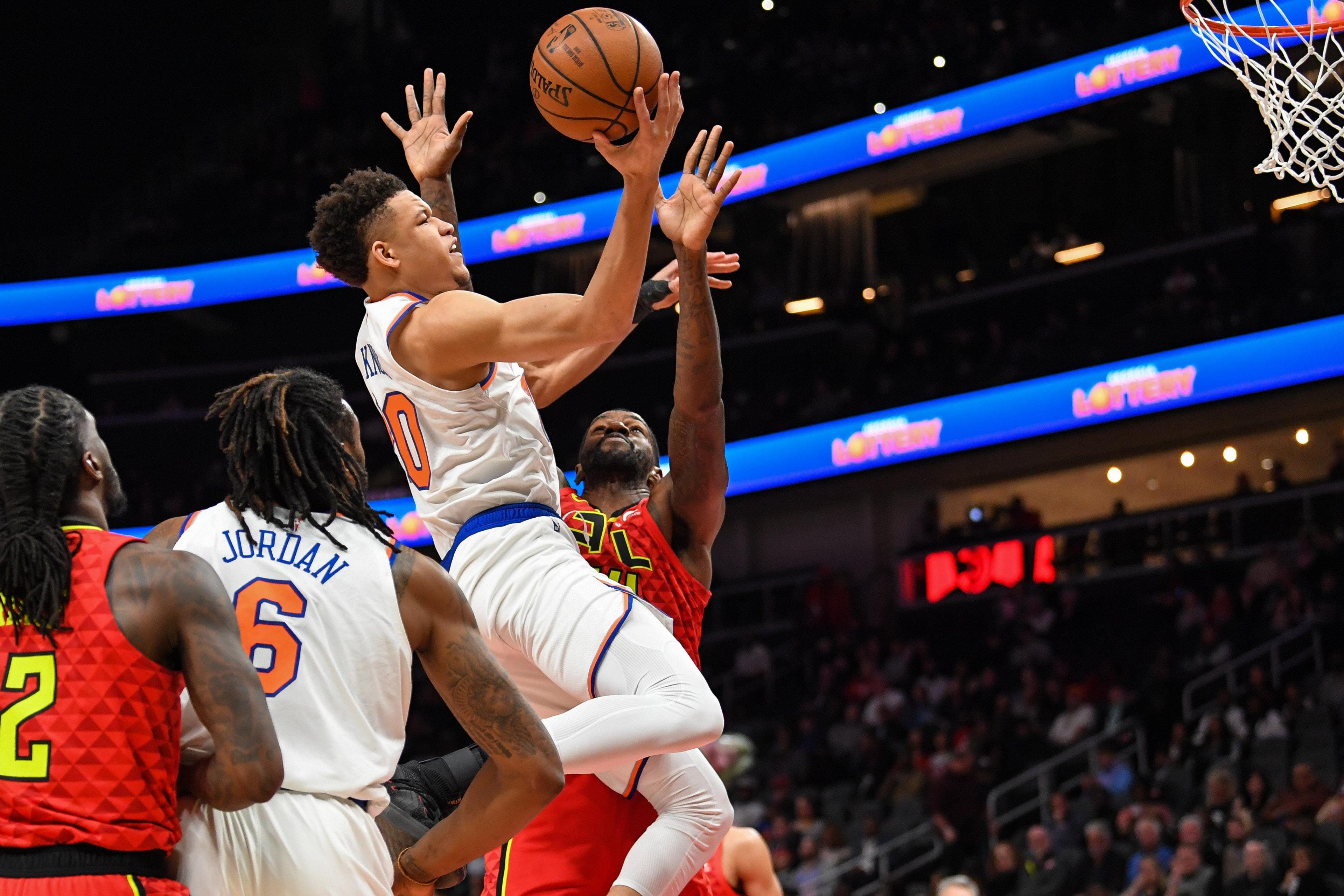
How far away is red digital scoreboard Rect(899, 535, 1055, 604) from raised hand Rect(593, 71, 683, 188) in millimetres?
13959

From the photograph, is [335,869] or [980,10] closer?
[335,869]

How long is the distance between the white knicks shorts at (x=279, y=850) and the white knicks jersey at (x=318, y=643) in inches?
1.7

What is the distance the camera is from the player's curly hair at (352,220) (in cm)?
396

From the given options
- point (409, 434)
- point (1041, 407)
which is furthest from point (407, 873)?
point (1041, 407)

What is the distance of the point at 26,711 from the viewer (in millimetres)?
2402

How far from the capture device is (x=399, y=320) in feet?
12.3

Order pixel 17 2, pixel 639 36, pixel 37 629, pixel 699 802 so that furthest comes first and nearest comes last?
1. pixel 17 2
2. pixel 639 36
3. pixel 699 802
4. pixel 37 629

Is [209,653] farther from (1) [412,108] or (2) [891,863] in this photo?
(2) [891,863]

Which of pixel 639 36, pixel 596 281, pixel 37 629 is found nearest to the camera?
pixel 37 629

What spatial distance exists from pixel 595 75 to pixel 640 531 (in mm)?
1246

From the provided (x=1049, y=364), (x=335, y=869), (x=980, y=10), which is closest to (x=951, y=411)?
(x=1049, y=364)

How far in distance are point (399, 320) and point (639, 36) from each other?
3.25ft

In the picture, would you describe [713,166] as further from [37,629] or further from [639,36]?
[37,629]

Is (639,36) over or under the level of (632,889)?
over
